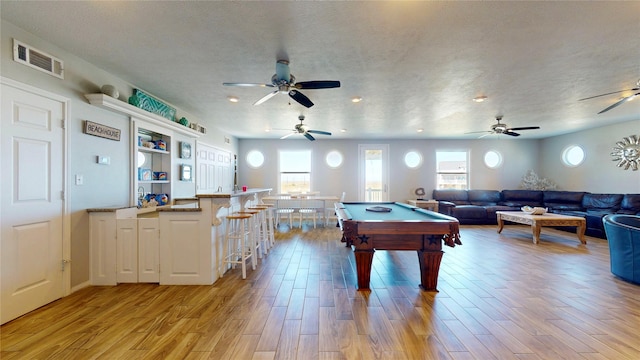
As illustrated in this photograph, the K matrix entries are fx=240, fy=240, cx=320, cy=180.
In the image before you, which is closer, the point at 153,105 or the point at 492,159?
the point at 153,105

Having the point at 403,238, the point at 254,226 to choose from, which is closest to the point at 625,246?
the point at 403,238

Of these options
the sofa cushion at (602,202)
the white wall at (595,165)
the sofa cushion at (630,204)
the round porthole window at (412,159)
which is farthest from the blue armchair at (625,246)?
the round porthole window at (412,159)

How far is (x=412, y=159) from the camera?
25.9ft

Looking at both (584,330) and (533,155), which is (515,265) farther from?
(533,155)

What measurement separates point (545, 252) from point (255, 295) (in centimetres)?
486

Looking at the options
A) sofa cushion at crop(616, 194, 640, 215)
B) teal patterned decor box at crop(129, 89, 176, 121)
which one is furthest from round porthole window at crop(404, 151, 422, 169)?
teal patterned decor box at crop(129, 89, 176, 121)

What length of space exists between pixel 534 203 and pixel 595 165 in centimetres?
158

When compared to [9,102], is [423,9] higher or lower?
higher

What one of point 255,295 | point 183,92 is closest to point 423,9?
point 255,295

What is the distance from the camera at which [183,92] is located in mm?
3654

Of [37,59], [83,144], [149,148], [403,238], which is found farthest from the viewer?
[149,148]

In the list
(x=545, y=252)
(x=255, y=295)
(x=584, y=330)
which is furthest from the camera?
(x=545, y=252)

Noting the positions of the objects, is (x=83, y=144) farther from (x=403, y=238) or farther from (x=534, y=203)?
(x=534, y=203)

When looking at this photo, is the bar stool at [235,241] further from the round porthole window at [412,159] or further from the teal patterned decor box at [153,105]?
the round porthole window at [412,159]
